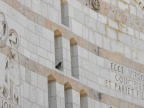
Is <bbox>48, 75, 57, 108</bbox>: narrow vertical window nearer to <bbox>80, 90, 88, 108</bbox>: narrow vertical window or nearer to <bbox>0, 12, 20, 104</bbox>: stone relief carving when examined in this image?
<bbox>80, 90, 88, 108</bbox>: narrow vertical window

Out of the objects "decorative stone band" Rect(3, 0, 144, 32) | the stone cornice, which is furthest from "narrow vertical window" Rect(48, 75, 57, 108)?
"decorative stone band" Rect(3, 0, 144, 32)

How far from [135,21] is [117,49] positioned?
1.30m

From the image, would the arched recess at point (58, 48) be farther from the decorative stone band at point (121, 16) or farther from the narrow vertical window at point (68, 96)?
the decorative stone band at point (121, 16)

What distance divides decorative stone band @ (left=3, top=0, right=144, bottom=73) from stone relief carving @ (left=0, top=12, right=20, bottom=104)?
0.65 metres

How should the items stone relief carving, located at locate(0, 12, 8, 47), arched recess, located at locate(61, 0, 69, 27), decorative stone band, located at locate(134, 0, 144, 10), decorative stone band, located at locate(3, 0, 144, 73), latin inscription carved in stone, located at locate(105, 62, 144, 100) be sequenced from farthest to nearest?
decorative stone band, located at locate(134, 0, 144, 10), latin inscription carved in stone, located at locate(105, 62, 144, 100), arched recess, located at locate(61, 0, 69, 27), decorative stone band, located at locate(3, 0, 144, 73), stone relief carving, located at locate(0, 12, 8, 47)

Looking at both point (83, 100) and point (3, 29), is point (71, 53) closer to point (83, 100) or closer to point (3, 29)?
point (83, 100)

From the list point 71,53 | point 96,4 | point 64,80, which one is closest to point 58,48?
point 71,53

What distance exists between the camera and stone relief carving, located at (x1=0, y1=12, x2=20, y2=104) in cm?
1614

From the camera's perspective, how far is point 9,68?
16.4 metres

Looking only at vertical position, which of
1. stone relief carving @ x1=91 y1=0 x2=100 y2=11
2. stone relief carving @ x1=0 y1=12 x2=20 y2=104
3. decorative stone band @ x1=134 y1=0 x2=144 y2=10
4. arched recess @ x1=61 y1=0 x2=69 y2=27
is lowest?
stone relief carving @ x1=0 y1=12 x2=20 y2=104

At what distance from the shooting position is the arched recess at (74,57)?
745 inches

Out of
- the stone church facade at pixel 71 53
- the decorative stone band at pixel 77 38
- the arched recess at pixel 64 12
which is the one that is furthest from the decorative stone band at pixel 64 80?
the arched recess at pixel 64 12

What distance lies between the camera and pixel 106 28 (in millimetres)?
20328

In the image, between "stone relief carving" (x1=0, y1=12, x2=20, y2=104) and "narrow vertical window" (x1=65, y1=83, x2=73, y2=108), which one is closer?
"stone relief carving" (x1=0, y1=12, x2=20, y2=104)
